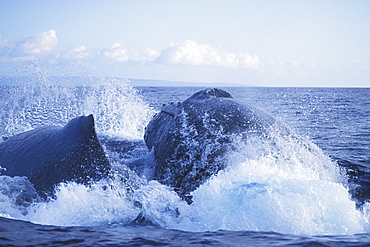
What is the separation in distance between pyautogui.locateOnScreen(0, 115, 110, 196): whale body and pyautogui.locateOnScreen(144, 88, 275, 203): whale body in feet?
3.48

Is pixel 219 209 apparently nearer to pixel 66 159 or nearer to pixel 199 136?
pixel 199 136

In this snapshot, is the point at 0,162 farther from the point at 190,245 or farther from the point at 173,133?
the point at 190,245

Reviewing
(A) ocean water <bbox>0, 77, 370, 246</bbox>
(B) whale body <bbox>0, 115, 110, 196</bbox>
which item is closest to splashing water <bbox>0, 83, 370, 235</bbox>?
(A) ocean water <bbox>0, 77, 370, 246</bbox>

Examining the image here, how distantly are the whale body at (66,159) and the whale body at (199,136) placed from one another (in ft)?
3.48

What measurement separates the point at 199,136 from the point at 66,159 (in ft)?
6.55

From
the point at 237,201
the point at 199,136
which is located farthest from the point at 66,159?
the point at 237,201

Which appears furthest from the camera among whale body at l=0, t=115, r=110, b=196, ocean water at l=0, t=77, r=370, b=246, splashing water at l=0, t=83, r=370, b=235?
whale body at l=0, t=115, r=110, b=196

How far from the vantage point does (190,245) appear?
361 cm

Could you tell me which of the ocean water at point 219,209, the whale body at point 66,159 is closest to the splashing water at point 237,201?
the ocean water at point 219,209

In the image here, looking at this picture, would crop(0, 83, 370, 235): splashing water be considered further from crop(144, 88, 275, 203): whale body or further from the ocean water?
crop(144, 88, 275, 203): whale body

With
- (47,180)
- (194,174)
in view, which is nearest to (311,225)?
(194,174)

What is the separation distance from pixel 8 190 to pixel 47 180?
2.49 ft

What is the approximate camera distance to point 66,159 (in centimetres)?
525

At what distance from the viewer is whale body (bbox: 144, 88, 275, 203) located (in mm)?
5488
